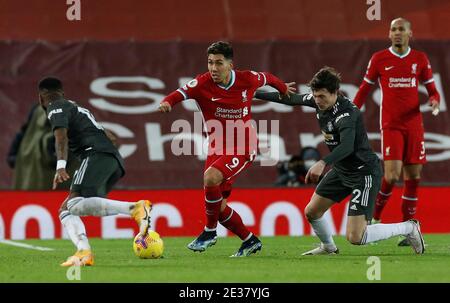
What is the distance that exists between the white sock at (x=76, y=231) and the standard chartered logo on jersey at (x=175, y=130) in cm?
649

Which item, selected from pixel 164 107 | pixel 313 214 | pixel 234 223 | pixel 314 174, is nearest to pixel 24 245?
pixel 234 223

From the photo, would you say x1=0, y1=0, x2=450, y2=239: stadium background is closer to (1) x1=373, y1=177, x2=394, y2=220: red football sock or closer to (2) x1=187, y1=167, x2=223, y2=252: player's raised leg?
(1) x1=373, y1=177, x2=394, y2=220: red football sock

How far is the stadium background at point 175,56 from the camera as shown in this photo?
16.0 meters

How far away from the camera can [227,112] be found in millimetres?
10219

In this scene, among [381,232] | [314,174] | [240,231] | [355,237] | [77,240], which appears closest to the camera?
[314,174]

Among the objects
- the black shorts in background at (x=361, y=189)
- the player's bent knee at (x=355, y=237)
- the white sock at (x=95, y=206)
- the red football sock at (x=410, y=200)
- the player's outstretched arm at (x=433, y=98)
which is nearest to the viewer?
the white sock at (x=95, y=206)

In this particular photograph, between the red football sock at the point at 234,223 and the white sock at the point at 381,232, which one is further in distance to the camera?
the red football sock at the point at 234,223

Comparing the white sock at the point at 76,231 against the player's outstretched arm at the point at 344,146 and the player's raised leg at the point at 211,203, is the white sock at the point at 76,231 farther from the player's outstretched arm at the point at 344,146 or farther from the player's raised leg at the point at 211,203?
the player's outstretched arm at the point at 344,146

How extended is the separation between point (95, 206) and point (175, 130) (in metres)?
6.79

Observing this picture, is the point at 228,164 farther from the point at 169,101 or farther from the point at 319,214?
the point at 319,214

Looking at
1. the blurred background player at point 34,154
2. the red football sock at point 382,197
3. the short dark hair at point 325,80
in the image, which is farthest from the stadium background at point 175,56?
the short dark hair at point 325,80

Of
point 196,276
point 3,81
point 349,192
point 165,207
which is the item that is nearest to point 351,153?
point 349,192

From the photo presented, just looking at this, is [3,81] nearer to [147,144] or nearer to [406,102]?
[147,144]

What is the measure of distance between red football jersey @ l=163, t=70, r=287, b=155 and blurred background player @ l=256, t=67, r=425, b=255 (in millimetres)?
212
